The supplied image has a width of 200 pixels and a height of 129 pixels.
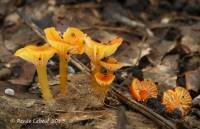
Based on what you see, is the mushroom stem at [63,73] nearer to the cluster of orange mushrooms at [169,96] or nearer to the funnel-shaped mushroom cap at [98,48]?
the funnel-shaped mushroom cap at [98,48]

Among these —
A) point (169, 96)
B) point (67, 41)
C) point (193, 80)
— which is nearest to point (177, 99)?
point (169, 96)

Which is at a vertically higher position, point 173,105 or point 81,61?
point 81,61

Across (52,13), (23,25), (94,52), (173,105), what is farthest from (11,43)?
(173,105)

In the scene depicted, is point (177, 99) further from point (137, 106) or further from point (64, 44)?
point (64, 44)

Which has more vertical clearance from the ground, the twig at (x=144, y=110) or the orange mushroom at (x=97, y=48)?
the orange mushroom at (x=97, y=48)

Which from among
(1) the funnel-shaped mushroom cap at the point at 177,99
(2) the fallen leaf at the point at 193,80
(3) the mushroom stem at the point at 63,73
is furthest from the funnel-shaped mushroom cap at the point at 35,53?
(2) the fallen leaf at the point at 193,80

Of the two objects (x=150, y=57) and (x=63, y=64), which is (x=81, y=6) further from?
(x=63, y=64)
